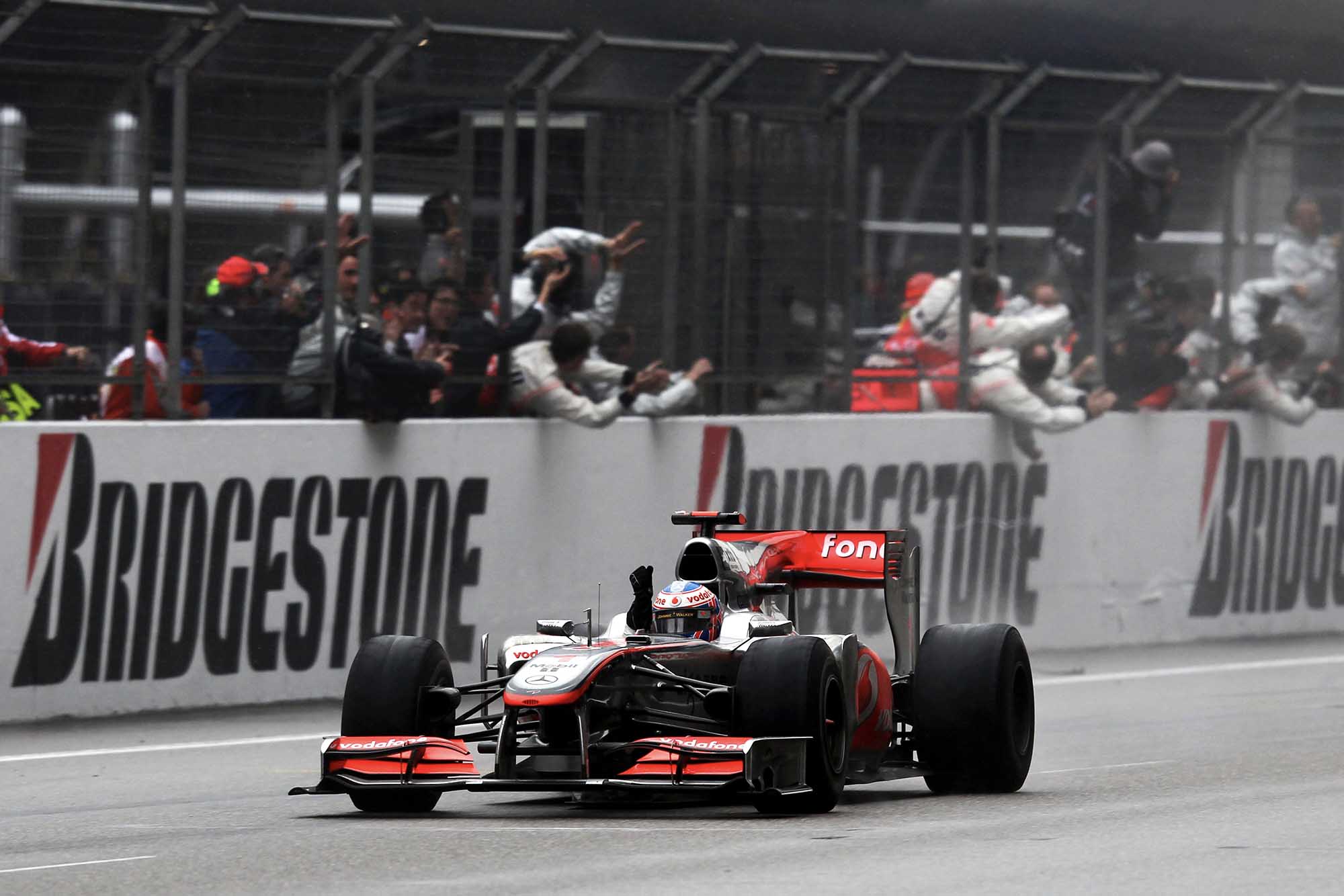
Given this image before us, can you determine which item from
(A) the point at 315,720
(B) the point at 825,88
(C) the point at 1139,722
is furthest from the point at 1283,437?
(A) the point at 315,720

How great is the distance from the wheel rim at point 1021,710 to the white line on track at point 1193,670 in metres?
5.52

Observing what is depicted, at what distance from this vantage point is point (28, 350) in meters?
13.7

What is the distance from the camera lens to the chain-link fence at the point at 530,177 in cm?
1390

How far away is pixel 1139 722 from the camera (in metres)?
13.8

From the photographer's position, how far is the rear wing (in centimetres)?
1069

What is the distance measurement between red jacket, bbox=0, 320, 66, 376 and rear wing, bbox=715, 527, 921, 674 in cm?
479

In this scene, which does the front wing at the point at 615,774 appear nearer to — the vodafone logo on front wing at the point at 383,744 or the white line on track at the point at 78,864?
the vodafone logo on front wing at the point at 383,744

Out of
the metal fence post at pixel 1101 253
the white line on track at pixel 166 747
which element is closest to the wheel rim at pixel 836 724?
the white line on track at pixel 166 747

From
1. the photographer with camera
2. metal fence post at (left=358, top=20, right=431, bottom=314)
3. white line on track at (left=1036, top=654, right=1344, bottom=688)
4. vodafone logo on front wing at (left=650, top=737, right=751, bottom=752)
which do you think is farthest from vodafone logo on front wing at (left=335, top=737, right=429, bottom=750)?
white line on track at (left=1036, top=654, right=1344, bottom=688)

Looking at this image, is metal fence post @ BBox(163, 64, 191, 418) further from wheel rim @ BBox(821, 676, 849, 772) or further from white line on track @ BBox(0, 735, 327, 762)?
wheel rim @ BBox(821, 676, 849, 772)

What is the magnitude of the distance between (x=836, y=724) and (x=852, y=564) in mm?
1435

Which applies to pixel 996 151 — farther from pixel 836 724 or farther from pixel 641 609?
pixel 836 724

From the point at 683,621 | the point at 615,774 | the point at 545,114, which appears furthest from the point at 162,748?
the point at 545,114

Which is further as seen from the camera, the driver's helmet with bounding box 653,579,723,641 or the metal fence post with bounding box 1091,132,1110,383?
the metal fence post with bounding box 1091,132,1110,383
